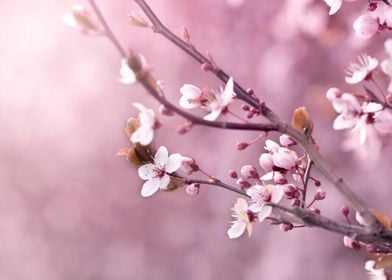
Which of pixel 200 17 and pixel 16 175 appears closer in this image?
pixel 200 17

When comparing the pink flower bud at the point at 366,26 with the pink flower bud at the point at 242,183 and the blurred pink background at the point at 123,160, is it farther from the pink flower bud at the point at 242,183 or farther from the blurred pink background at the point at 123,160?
the blurred pink background at the point at 123,160

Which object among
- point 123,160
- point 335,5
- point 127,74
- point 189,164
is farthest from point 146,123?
point 123,160

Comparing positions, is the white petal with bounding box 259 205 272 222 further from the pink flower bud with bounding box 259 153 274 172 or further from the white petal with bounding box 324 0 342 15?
the white petal with bounding box 324 0 342 15

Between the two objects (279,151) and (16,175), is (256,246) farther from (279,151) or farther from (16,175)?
(279,151)

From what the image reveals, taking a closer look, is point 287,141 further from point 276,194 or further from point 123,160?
point 123,160

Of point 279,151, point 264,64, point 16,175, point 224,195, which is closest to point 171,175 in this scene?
point 279,151

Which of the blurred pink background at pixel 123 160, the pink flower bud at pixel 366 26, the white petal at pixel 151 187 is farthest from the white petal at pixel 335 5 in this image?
the blurred pink background at pixel 123 160
